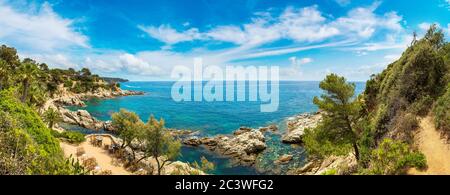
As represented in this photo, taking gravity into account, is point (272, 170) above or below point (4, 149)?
below

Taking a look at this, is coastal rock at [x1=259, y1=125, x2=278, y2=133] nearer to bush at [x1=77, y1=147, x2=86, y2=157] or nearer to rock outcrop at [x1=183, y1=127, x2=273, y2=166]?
rock outcrop at [x1=183, y1=127, x2=273, y2=166]

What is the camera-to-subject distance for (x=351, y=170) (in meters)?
16.5

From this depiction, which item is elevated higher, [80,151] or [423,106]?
[423,106]

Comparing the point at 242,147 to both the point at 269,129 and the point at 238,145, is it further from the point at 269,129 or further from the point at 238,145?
the point at 269,129

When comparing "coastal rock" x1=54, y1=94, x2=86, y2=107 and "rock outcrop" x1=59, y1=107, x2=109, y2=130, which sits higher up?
"coastal rock" x1=54, y1=94, x2=86, y2=107

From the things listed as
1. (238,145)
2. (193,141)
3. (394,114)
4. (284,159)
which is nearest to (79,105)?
(193,141)

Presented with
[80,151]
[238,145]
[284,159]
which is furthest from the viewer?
[238,145]

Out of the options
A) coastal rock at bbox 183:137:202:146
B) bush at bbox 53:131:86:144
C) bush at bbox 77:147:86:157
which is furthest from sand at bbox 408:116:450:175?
bush at bbox 53:131:86:144

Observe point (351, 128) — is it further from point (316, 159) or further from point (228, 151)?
point (228, 151)

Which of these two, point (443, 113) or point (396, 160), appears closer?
point (396, 160)

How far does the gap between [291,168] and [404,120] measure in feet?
47.3

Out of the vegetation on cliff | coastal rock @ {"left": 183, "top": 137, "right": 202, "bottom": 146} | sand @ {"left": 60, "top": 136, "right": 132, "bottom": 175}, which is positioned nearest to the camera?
the vegetation on cliff

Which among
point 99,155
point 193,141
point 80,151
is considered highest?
point 80,151
